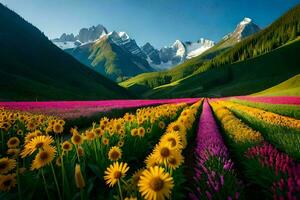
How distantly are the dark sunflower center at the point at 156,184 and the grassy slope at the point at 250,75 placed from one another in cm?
11576

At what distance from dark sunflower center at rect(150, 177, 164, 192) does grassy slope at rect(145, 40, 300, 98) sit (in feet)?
380

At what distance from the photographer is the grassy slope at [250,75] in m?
121

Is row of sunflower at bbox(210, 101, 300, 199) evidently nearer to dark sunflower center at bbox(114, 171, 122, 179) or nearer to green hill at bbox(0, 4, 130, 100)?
dark sunflower center at bbox(114, 171, 122, 179)

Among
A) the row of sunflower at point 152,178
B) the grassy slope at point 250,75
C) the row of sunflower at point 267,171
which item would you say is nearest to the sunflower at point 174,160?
the row of sunflower at point 152,178

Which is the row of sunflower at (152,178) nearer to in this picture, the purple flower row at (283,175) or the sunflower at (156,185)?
the sunflower at (156,185)

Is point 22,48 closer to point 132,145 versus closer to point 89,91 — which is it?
point 89,91

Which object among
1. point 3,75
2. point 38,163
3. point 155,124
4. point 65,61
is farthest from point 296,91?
point 65,61

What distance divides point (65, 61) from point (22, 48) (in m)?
23.3

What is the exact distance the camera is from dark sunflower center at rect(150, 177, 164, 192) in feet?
8.44

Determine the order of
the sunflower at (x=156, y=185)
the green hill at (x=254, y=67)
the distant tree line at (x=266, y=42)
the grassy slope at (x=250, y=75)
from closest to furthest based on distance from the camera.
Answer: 1. the sunflower at (x=156, y=185)
2. the grassy slope at (x=250, y=75)
3. the green hill at (x=254, y=67)
4. the distant tree line at (x=266, y=42)

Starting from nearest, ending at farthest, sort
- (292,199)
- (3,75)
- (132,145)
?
1. (292,199)
2. (132,145)
3. (3,75)

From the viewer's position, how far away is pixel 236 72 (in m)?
156

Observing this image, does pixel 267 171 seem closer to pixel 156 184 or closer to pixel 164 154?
pixel 164 154

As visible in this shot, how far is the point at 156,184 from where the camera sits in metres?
2.59
